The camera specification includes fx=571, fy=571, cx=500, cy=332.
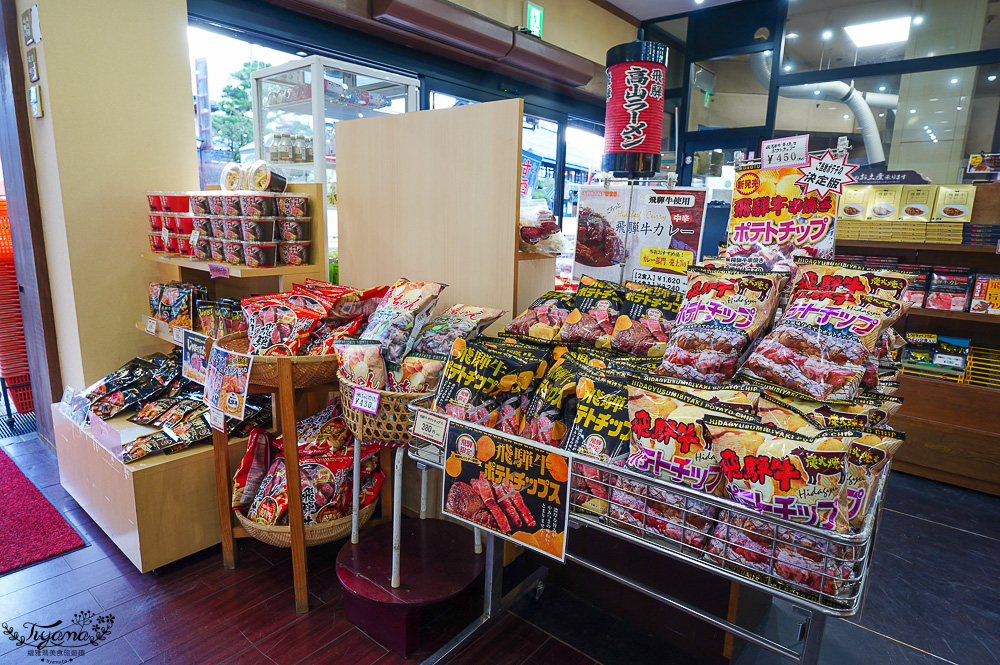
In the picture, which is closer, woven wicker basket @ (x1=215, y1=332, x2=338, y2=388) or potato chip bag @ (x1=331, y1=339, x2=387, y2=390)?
potato chip bag @ (x1=331, y1=339, x2=387, y2=390)

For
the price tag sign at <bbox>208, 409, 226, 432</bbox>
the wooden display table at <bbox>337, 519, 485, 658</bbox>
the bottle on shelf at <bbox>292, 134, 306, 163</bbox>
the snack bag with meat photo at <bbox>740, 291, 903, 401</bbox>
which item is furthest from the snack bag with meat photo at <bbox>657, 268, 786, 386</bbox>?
the bottle on shelf at <bbox>292, 134, 306, 163</bbox>

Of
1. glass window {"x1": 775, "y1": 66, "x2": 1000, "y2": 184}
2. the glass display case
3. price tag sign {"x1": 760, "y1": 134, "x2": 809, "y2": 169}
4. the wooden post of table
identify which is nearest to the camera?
price tag sign {"x1": 760, "y1": 134, "x2": 809, "y2": 169}

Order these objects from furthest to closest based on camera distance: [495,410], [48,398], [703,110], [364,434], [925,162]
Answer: [703,110], [925,162], [48,398], [364,434], [495,410]

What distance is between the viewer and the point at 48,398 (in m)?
3.14

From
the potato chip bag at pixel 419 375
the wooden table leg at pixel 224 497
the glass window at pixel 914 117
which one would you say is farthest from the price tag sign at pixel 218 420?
the glass window at pixel 914 117

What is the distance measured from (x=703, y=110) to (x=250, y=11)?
16.4ft


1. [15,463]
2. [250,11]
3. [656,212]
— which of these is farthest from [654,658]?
[250,11]

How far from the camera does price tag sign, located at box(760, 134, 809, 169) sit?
137 centimetres

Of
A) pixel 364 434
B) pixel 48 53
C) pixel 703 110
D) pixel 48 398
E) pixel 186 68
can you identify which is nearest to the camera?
pixel 364 434

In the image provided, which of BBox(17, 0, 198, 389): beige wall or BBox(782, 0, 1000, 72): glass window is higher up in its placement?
BBox(782, 0, 1000, 72): glass window

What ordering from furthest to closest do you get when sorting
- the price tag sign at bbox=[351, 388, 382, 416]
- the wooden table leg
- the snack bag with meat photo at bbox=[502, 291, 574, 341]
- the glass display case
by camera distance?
the glass display case < the wooden table leg < the snack bag with meat photo at bbox=[502, 291, 574, 341] < the price tag sign at bbox=[351, 388, 382, 416]

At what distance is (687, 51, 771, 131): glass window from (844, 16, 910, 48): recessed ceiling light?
2.54 feet

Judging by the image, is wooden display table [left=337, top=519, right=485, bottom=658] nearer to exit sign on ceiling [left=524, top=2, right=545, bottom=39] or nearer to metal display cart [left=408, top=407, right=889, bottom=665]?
metal display cart [left=408, top=407, right=889, bottom=665]

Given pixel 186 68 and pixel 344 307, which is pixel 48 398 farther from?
pixel 344 307
